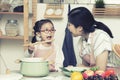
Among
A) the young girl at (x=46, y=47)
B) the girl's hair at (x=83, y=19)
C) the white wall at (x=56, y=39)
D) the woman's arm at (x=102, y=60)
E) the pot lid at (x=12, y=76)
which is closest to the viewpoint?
the pot lid at (x=12, y=76)

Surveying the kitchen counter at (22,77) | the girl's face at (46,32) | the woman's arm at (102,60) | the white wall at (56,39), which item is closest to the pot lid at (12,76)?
the kitchen counter at (22,77)

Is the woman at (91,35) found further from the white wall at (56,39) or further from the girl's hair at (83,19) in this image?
the white wall at (56,39)

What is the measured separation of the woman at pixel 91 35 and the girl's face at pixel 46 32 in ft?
1.09

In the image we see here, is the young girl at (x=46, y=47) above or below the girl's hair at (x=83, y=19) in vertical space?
below

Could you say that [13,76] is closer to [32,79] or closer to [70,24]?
[32,79]

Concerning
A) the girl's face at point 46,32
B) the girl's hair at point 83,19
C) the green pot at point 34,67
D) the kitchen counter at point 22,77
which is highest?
the girl's hair at point 83,19

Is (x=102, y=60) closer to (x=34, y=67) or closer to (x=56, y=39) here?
(x=34, y=67)

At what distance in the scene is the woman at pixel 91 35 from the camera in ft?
7.08

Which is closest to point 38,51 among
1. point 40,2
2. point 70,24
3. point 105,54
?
point 70,24

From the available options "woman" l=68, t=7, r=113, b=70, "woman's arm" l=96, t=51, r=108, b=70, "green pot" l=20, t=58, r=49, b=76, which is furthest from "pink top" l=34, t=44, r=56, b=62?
"green pot" l=20, t=58, r=49, b=76

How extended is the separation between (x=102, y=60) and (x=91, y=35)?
0.25 m

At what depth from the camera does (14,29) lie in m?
3.27

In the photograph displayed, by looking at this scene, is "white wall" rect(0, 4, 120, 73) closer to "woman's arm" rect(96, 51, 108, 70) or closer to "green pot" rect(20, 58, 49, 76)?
"woman's arm" rect(96, 51, 108, 70)

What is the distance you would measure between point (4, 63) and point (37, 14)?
0.82 meters
